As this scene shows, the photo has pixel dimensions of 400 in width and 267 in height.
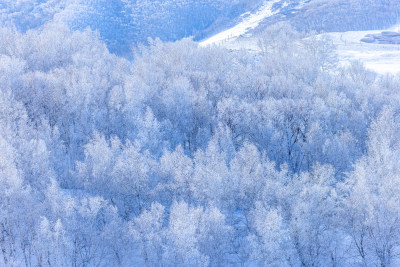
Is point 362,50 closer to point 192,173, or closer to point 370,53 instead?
point 370,53

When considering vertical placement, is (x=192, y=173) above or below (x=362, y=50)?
above

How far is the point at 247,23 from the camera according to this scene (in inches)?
4899

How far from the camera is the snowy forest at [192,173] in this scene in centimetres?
2394

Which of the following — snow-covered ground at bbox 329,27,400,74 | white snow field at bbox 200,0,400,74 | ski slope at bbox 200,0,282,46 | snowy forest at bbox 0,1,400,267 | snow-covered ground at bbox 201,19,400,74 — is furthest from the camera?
ski slope at bbox 200,0,282,46

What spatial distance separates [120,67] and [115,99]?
14.6 m

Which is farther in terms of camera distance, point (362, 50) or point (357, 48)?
point (357, 48)

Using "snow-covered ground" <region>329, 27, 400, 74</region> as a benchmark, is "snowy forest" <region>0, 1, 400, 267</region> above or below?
above

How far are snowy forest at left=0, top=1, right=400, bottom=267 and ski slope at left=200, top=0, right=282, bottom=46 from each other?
225 ft

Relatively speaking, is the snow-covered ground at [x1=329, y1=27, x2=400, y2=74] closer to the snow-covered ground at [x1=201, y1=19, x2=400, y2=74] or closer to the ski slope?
the snow-covered ground at [x1=201, y1=19, x2=400, y2=74]

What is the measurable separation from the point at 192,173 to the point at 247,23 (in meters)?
105

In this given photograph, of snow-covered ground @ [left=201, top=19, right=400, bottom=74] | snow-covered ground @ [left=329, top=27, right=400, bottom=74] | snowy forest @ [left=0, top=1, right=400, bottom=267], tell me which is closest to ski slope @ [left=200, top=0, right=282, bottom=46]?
snow-covered ground @ [left=201, top=19, right=400, bottom=74]

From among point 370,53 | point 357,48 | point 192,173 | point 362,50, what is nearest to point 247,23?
point 357,48

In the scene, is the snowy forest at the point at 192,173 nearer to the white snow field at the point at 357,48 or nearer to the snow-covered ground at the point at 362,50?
the snow-covered ground at the point at 362,50

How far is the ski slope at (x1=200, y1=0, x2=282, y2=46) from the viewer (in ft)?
365
